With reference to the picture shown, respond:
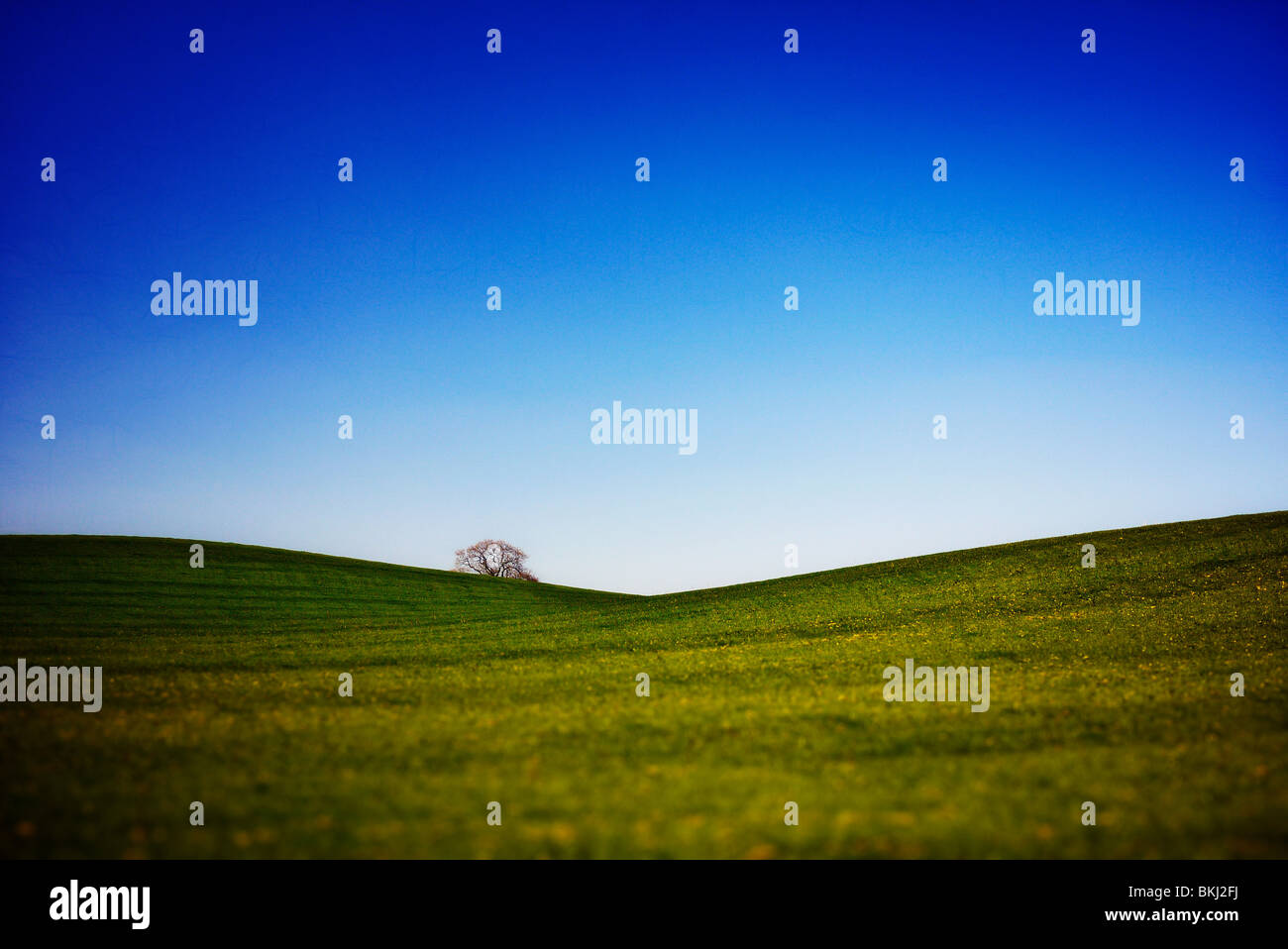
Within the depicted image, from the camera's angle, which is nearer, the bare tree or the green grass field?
A: the green grass field

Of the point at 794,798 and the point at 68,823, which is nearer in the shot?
the point at 68,823

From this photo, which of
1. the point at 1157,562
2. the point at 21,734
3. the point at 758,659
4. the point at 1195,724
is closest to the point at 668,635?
the point at 758,659

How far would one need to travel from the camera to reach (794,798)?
1202 cm

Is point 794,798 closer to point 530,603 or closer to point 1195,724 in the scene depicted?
point 1195,724

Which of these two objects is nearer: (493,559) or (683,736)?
(683,736)

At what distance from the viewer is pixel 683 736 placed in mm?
16266

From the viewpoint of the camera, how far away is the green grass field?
10.7 metres

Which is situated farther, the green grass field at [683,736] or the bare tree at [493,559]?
the bare tree at [493,559]

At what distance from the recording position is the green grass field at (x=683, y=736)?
10.7 meters
